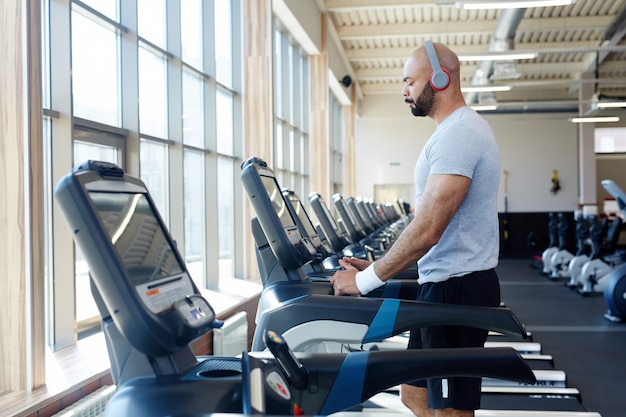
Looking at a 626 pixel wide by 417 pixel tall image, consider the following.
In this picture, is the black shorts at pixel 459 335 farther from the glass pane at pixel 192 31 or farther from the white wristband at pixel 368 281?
the glass pane at pixel 192 31

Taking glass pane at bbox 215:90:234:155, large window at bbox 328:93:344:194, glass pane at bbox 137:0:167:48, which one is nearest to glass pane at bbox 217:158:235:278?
glass pane at bbox 215:90:234:155

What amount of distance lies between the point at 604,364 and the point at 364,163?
14468 millimetres

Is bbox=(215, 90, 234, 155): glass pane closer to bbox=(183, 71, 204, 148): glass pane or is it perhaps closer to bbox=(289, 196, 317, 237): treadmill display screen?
bbox=(183, 71, 204, 148): glass pane

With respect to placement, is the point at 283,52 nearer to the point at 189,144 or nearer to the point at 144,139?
the point at 189,144

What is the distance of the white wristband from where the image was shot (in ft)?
7.13

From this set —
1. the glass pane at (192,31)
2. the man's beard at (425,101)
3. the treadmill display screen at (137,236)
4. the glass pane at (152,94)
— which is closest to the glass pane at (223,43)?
the glass pane at (192,31)

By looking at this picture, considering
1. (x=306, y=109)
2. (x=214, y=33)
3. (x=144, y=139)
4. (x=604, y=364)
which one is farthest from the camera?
(x=306, y=109)

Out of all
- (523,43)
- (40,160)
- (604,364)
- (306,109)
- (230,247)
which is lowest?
(604,364)

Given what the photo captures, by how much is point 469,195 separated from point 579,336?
4982 mm

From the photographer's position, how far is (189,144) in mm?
6094

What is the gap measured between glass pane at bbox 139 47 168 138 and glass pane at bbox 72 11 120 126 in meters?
0.41

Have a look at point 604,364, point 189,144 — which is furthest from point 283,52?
point 604,364

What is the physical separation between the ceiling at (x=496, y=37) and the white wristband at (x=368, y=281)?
300 inches

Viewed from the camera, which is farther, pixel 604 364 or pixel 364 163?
pixel 364 163
